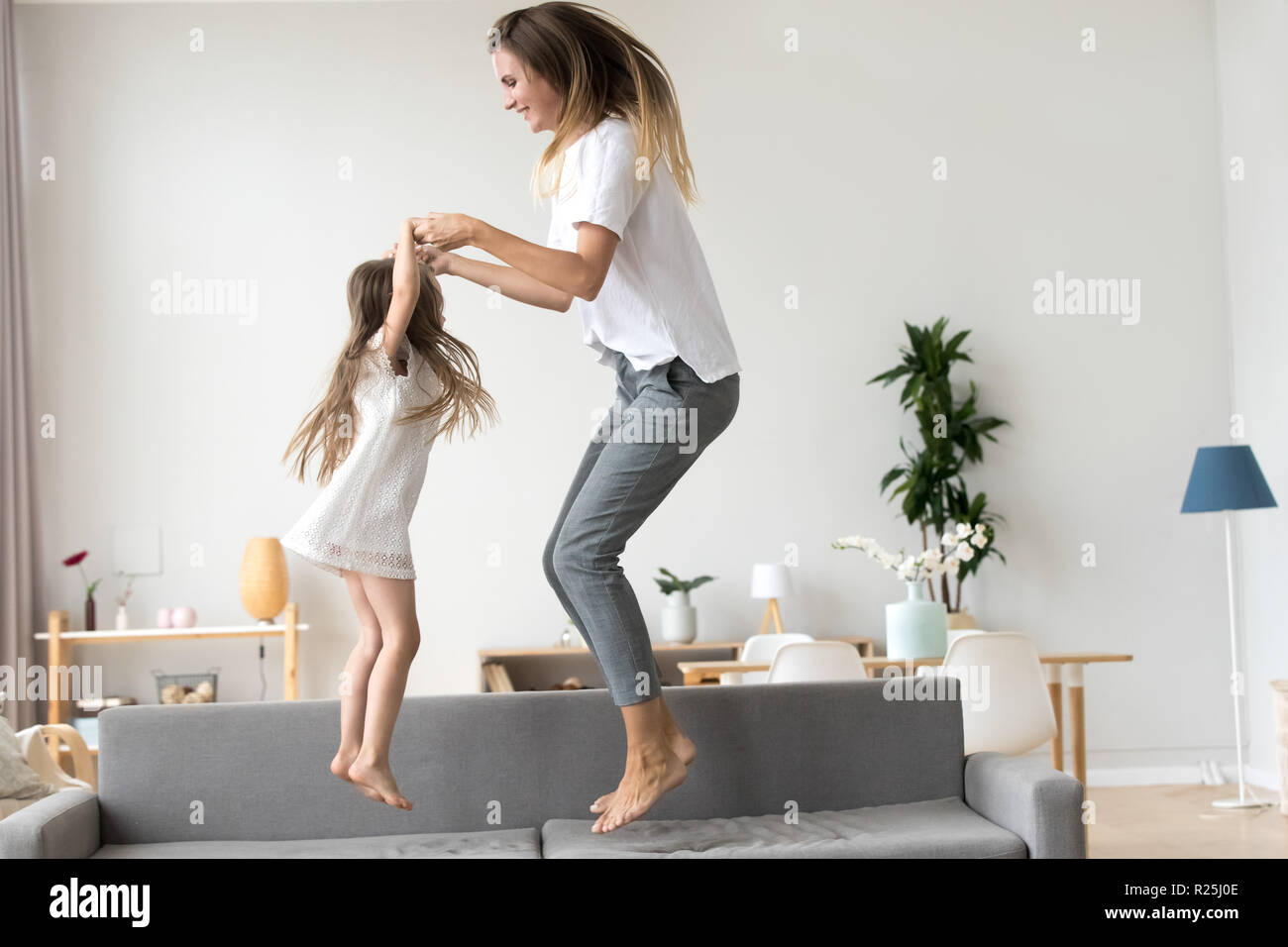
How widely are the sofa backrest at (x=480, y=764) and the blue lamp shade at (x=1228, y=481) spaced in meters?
3.25

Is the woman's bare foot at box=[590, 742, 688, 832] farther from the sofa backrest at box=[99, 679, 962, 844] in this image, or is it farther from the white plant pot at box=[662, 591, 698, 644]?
the white plant pot at box=[662, 591, 698, 644]

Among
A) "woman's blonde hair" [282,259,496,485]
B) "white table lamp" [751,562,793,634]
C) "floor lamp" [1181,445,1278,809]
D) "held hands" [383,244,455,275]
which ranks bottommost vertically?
"white table lamp" [751,562,793,634]

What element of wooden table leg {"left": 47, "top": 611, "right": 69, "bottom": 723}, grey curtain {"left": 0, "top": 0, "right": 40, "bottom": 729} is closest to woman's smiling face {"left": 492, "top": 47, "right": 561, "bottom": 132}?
wooden table leg {"left": 47, "top": 611, "right": 69, "bottom": 723}

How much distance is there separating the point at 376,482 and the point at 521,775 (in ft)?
2.49

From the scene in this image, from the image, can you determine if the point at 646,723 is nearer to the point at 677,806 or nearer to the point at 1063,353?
the point at 677,806

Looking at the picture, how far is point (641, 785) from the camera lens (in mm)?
2283

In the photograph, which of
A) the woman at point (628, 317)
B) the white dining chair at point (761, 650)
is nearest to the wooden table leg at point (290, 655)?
the white dining chair at point (761, 650)

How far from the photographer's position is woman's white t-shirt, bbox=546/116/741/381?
2236 mm

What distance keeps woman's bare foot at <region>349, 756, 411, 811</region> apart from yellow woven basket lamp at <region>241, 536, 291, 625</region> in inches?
135

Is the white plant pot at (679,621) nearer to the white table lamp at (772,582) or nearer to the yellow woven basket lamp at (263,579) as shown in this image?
the white table lamp at (772,582)

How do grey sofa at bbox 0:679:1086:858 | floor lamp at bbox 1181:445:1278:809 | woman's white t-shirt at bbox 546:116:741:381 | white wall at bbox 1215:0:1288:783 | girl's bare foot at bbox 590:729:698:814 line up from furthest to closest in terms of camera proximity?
white wall at bbox 1215:0:1288:783, floor lamp at bbox 1181:445:1278:809, grey sofa at bbox 0:679:1086:858, girl's bare foot at bbox 590:729:698:814, woman's white t-shirt at bbox 546:116:741:381

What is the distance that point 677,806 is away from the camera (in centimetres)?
264
